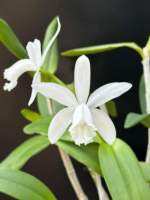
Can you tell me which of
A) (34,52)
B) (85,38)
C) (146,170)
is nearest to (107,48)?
(34,52)

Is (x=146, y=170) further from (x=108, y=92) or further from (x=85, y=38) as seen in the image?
(x=85, y=38)

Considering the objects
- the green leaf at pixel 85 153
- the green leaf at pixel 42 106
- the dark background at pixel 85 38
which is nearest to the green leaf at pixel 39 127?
the green leaf at pixel 85 153

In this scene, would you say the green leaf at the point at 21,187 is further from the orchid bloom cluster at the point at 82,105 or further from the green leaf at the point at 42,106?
the green leaf at the point at 42,106

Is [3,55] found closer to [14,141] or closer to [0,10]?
[0,10]

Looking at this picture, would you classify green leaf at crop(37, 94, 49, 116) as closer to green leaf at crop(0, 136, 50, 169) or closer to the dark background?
green leaf at crop(0, 136, 50, 169)

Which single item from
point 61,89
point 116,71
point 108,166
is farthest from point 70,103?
point 116,71

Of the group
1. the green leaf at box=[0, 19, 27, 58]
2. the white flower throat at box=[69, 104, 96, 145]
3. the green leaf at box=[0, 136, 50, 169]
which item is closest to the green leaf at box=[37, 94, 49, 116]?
the green leaf at box=[0, 136, 50, 169]
